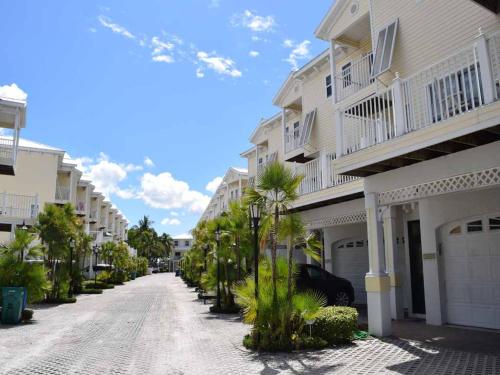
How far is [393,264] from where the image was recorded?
1377cm

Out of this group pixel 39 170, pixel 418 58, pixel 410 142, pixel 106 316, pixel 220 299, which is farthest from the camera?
pixel 39 170

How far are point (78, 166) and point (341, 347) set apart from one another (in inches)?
1435

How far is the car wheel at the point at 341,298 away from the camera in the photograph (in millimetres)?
16156

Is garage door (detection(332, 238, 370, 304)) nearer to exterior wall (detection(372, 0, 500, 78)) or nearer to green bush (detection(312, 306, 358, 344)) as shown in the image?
exterior wall (detection(372, 0, 500, 78))

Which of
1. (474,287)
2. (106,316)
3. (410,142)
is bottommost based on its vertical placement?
(106,316)

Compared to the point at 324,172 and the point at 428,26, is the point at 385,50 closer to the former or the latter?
the point at 428,26

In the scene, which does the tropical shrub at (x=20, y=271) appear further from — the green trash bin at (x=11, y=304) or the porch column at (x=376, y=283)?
the porch column at (x=376, y=283)

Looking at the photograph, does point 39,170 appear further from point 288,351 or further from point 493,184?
point 493,184

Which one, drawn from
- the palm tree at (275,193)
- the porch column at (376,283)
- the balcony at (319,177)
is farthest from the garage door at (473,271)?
the palm tree at (275,193)

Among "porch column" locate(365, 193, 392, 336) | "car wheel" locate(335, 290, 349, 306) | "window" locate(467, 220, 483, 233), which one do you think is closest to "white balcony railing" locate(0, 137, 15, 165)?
"car wheel" locate(335, 290, 349, 306)

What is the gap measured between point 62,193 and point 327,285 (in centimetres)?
2815

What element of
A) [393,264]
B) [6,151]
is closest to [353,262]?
[393,264]

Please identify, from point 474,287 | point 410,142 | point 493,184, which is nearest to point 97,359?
point 410,142

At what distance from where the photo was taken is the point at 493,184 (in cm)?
825
